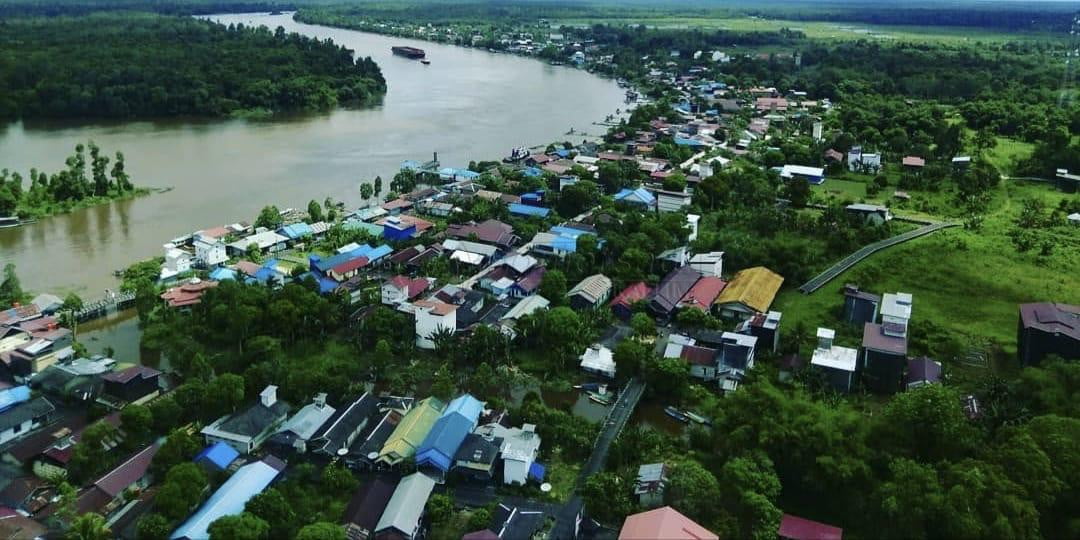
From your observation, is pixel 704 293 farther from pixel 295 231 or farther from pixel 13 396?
pixel 13 396

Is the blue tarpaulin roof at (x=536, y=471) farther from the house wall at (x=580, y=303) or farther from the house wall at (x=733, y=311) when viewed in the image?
the house wall at (x=733, y=311)

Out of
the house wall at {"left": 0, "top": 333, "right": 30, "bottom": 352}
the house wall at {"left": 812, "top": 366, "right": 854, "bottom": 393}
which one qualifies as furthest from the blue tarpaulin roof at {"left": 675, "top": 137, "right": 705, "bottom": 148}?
the house wall at {"left": 0, "top": 333, "right": 30, "bottom": 352}

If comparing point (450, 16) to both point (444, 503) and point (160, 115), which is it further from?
point (444, 503)

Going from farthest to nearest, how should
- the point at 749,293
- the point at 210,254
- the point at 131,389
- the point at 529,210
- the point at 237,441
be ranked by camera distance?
the point at 529,210 < the point at 210,254 < the point at 749,293 < the point at 131,389 < the point at 237,441

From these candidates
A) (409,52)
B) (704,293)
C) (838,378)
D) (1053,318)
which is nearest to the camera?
(838,378)

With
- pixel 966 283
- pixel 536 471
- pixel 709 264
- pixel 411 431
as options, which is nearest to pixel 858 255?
pixel 966 283

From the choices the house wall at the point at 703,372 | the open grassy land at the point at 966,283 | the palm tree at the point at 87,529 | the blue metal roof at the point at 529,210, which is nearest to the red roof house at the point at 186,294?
the palm tree at the point at 87,529

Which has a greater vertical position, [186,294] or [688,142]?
[688,142]
